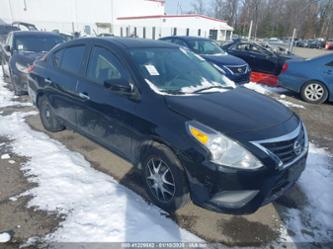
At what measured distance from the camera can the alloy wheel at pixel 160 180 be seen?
2.83 meters

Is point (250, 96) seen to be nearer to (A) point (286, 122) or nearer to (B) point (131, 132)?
(A) point (286, 122)

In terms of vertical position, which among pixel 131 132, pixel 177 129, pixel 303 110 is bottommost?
pixel 303 110

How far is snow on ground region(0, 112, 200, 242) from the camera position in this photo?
2627 millimetres

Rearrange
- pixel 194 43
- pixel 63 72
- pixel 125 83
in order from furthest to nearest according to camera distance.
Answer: pixel 194 43
pixel 63 72
pixel 125 83

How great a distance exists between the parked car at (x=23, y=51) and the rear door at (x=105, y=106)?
3.69 meters

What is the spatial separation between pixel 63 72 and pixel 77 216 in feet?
7.26

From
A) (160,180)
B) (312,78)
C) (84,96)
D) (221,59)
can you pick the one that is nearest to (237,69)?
(221,59)

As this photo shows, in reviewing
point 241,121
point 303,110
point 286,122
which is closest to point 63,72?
point 241,121

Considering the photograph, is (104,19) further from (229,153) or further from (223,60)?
(229,153)

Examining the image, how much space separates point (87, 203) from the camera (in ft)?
10.00

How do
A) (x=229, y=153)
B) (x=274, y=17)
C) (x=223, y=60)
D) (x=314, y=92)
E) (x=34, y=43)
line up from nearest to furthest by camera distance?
(x=229, y=153)
(x=314, y=92)
(x=34, y=43)
(x=223, y=60)
(x=274, y=17)

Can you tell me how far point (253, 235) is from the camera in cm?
277

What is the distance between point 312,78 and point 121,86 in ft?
21.1

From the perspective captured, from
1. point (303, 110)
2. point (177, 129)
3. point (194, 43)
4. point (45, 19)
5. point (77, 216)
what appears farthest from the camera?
point (45, 19)
